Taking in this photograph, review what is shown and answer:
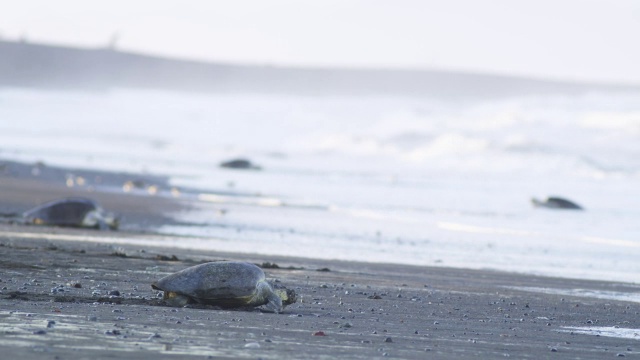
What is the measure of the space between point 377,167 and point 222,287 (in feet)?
113

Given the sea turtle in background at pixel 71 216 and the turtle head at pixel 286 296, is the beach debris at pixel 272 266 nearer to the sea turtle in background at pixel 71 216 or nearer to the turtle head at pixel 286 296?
the turtle head at pixel 286 296

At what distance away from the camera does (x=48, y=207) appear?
16.7m

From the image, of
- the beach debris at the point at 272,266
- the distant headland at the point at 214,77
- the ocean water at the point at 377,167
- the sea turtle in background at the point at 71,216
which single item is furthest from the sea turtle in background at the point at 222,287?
the distant headland at the point at 214,77

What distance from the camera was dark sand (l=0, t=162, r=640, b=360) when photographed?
705cm

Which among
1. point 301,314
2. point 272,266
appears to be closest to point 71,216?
point 272,266

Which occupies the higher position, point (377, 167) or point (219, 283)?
point (377, 167)

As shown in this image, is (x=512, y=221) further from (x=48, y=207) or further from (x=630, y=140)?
(x=630, y=140)

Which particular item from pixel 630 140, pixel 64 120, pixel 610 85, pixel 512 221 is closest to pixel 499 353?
pixel 512 221

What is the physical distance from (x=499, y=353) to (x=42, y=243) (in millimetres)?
7611

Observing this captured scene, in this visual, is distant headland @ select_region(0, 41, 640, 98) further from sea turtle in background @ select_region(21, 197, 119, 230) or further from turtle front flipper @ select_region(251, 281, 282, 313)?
turtle front flipper @ select_region(251, 281, 282, 313)

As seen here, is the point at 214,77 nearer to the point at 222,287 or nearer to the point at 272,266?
the point at 272,266

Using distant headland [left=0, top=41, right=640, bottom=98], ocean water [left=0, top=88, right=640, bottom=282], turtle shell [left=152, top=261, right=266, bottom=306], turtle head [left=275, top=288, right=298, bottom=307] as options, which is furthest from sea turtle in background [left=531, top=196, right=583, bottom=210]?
distant headland [left=0, top=41, right=640, bottom=98]

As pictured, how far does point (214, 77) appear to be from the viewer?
104812 millimetres

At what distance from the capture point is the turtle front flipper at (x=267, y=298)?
8875 millimetres
